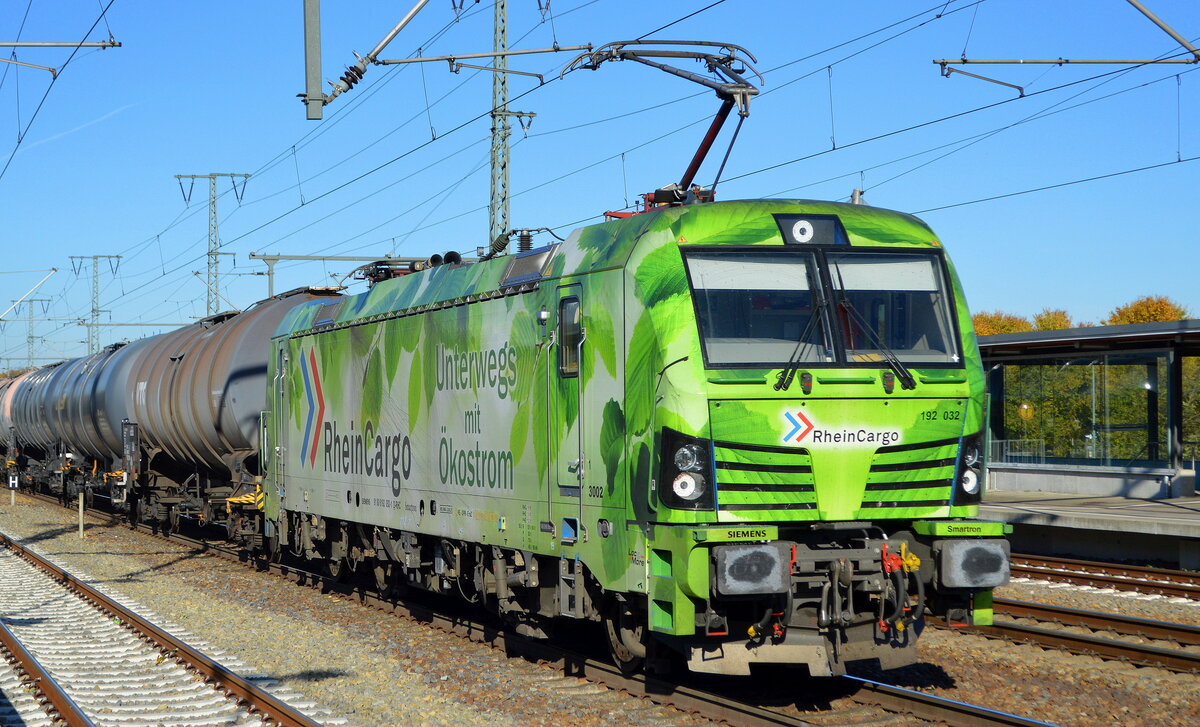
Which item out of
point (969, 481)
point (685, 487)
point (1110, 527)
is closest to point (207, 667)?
point (685, 487)

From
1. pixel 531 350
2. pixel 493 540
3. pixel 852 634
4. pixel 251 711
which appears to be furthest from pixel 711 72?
pixel 251 711

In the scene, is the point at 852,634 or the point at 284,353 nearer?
the point at 852,634

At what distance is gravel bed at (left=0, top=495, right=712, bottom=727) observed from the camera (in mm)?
8891

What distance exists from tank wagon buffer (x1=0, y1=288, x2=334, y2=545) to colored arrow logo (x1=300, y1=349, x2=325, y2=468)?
291 cm

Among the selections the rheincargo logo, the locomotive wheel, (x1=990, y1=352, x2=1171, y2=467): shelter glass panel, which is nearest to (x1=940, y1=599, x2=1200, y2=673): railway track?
the rheincargo logo

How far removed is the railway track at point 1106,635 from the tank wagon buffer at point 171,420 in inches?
433

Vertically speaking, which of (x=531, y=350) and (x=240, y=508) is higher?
(x=531, y=350)

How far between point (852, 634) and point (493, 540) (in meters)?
3.47

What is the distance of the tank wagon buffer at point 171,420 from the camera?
18.7 metres

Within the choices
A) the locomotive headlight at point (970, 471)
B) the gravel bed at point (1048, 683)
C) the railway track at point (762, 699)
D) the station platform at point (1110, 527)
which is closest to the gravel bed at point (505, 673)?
the gravel bed at point (1048, 683)

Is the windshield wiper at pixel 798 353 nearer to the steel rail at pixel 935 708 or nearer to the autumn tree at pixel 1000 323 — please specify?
the steel rail at pixel 935 708

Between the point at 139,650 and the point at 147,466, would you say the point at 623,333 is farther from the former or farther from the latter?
the point at 147,466

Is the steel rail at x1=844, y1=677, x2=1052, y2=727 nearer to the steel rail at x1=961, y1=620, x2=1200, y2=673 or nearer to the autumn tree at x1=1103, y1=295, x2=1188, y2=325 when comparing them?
the steel rail at x1=961, y1=620, x2=1200, y2=673

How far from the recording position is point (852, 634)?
27.2 ft
